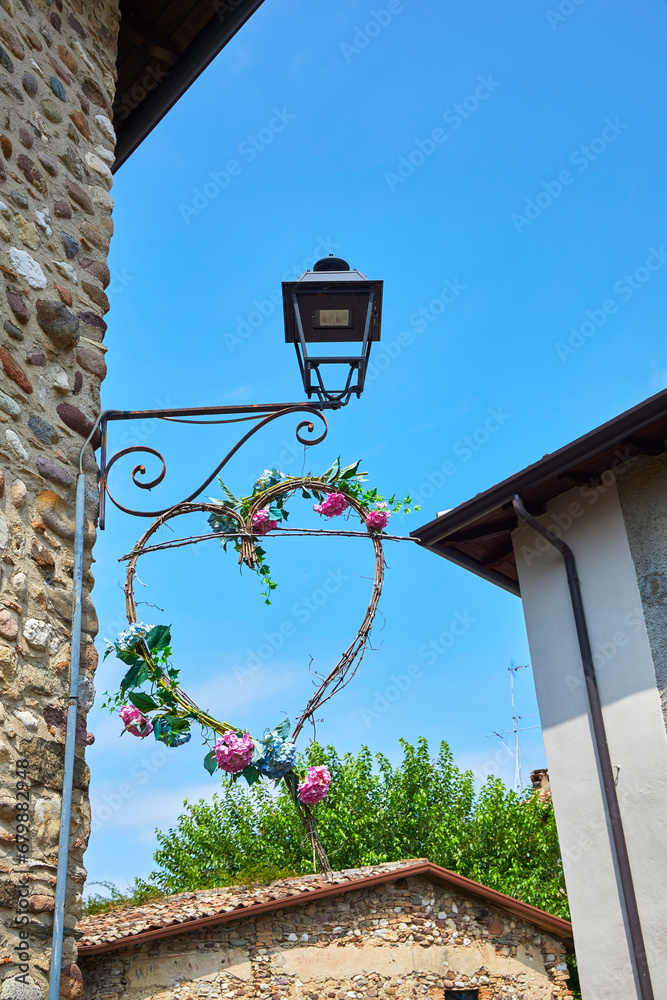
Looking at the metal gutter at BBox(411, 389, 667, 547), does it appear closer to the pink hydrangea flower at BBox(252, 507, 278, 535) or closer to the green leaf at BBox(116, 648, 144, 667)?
the pink hydrangea flower at BBox(252, 507, 278, 535)

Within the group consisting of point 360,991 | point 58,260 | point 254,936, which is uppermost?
point 58,260

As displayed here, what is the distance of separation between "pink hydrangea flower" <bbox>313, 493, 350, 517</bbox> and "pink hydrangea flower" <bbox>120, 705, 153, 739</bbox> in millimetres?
1482

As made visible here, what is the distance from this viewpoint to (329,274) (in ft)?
11.6

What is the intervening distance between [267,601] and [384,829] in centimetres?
1861

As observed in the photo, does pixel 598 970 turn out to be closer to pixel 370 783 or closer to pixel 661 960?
pixel 661 960

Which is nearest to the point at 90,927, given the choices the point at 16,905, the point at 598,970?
the point at 598,970

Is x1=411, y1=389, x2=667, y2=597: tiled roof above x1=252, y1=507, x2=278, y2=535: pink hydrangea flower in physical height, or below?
above

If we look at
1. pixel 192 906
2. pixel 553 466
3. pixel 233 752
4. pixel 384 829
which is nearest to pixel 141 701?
pixel 233 752

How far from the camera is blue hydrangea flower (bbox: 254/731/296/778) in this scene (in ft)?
11.1

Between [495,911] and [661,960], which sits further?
[495,911]

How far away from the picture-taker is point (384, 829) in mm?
20781

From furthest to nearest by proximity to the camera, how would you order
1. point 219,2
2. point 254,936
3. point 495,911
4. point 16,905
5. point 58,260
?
1. point 495,911
2. point 254,936
3. point 219,2
4. point 58,260
5. point 16,905

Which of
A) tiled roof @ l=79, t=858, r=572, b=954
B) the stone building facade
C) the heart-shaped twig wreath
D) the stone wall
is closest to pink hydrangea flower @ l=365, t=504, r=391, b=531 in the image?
the heart-shaped twig wreath

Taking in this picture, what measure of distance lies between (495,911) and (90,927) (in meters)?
5.23
